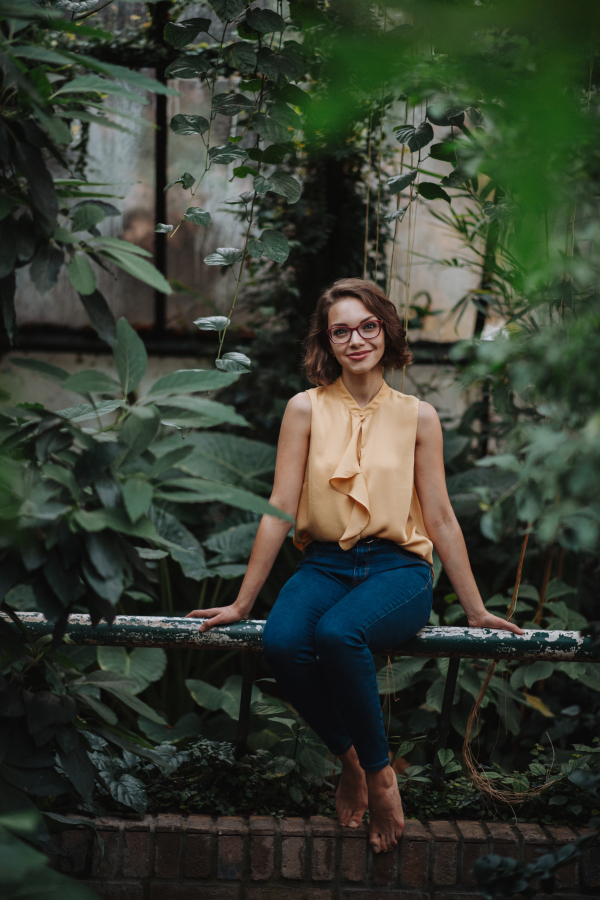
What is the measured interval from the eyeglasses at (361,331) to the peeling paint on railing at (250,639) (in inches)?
27.8

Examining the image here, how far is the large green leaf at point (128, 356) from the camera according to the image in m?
0.94

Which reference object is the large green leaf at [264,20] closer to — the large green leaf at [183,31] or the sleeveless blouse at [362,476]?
the large green leaf at [183,31]

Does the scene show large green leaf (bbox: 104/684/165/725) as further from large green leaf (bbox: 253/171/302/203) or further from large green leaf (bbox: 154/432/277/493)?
large green leaf (bbox: 154/432/277/493)

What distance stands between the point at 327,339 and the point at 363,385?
0.18 m

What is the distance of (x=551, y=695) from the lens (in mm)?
2879

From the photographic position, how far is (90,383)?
0.88 metres

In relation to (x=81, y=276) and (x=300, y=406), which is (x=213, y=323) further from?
(x=81, y=276)

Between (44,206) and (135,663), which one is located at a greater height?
(44,206)

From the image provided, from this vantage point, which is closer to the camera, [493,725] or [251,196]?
[251,196]

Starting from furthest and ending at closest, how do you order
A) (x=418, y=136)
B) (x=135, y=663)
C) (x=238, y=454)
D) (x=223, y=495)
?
1. (x=238, y=454)
2. (x=135, y=663)
3. (x=418, y=136)
4. (x=223, y=495)

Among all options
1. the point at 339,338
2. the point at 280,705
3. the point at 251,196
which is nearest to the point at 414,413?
the point at 339,338

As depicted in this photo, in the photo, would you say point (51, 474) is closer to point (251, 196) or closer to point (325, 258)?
point (251, 196)

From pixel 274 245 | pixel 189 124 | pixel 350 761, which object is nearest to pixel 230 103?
pixel 189 124

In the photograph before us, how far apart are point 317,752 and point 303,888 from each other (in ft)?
0.91
